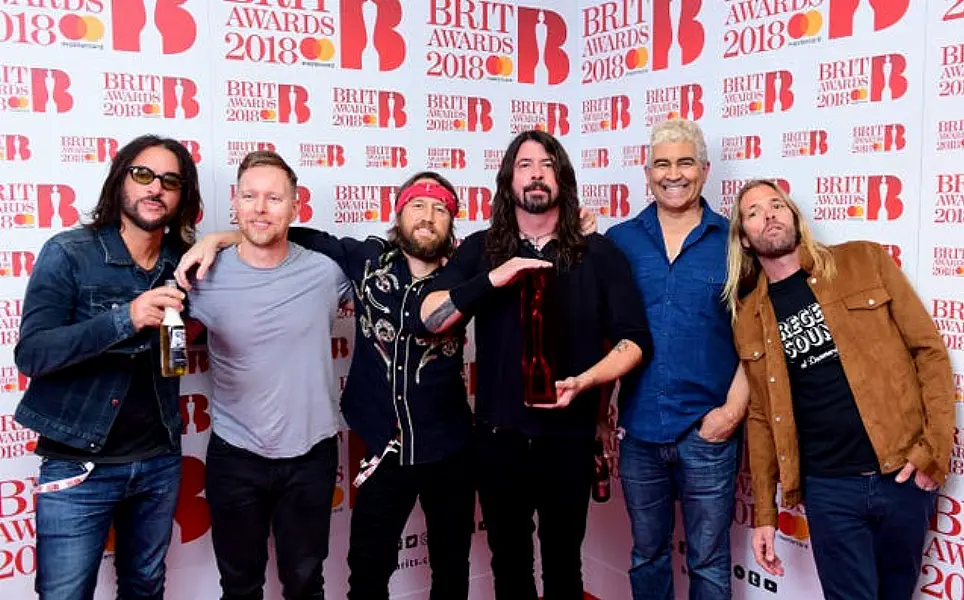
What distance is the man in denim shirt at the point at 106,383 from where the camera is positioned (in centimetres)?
205

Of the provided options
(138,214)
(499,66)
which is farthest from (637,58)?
(138,214)

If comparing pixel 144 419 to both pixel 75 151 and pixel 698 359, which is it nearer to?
pixel 75 151

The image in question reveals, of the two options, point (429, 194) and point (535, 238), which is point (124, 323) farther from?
point (535, 238)

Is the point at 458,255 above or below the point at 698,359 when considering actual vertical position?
above

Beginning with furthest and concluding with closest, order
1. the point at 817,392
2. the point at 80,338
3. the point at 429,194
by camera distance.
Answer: the point at 429,194, the point at 817,392, the point at 80,338

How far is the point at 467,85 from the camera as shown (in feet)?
11.0

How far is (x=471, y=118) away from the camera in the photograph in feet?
11.0

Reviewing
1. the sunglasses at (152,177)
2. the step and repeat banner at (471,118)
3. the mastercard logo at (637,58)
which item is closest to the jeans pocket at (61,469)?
the step and repeat banner at (471,118)

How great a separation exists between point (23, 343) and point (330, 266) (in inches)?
33.3

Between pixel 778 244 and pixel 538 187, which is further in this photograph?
pixel 538 187

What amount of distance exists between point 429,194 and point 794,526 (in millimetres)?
1653

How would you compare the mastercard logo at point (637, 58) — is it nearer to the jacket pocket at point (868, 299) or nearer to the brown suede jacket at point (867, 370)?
the brown suede jacket at point (867, 370)

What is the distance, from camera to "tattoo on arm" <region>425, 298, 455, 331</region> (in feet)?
7.47

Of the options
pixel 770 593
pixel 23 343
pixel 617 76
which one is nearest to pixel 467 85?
pixel 617 76
